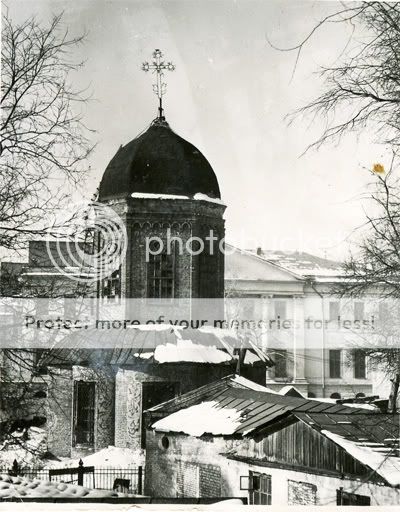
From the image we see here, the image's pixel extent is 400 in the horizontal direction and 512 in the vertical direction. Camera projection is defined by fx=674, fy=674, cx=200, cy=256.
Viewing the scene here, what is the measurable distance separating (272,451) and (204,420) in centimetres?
110

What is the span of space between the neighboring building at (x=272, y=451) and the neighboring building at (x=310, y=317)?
23.0 inches

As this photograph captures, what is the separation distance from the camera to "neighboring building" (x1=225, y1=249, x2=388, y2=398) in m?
6.59

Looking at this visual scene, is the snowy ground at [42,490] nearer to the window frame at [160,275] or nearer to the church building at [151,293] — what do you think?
the church building at [151,293]

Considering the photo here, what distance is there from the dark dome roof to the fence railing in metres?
2.77

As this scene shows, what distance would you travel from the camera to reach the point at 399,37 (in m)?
5.26

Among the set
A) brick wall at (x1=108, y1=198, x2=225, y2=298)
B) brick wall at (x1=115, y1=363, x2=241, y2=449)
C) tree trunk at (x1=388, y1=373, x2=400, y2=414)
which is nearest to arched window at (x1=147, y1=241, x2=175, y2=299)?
brick wall at (x1=108, y1=198, x2=225, y2=298)

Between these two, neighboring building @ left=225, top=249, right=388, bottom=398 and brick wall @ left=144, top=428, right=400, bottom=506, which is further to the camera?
neighboring building @ left=225, top=249, right=388, bottom=398

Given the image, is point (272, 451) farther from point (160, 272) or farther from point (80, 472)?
point (160, 272)

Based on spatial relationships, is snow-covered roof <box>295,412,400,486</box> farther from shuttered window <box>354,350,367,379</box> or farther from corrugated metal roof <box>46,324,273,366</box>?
corrugated metal roof <box>46,324,273,366</box>

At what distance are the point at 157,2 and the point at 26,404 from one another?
3.94 m

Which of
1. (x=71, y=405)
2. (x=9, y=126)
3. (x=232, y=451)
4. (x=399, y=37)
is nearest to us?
(x=399, y=37)

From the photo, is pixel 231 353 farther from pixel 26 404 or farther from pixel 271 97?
pixel 271 97

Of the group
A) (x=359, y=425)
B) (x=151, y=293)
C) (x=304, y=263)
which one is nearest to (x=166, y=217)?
(x=151, y=293)

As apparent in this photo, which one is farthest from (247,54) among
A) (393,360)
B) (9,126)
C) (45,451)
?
(45,451)
